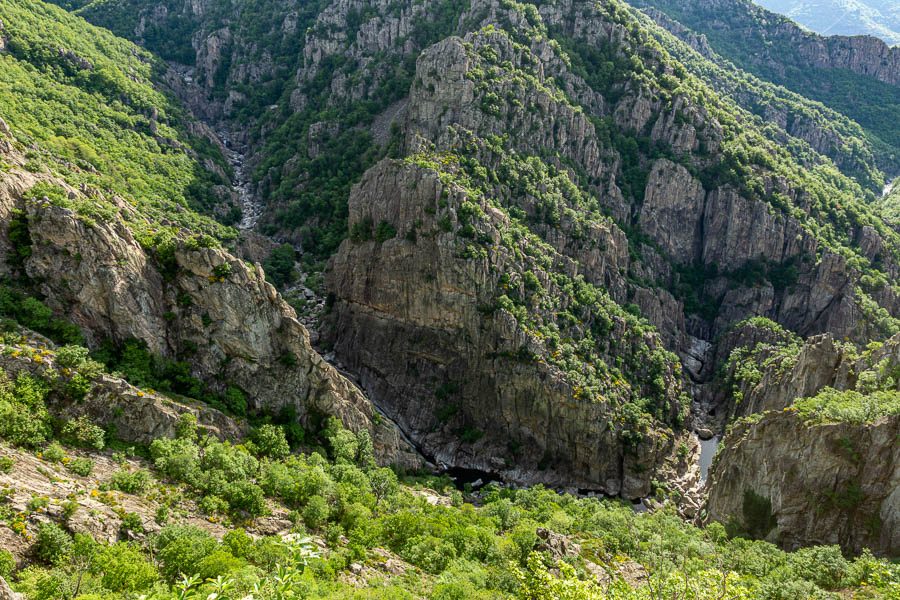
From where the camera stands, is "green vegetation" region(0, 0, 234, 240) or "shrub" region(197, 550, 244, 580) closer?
"shrub" region(197, 550, 244, 580)

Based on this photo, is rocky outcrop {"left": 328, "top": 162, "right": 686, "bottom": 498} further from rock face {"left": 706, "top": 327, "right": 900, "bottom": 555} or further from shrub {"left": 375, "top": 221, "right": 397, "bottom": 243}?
rock face {"left": 706, "top": 327, "right": 900, "bottom": 555}

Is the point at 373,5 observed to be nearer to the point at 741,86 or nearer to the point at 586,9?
the point at 586,9

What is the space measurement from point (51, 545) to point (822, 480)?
194 feet

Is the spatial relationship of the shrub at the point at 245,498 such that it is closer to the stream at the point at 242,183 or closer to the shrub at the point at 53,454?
the shrub at the point at 53,454

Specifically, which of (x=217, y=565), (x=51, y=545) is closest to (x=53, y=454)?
(x=51, y=545)

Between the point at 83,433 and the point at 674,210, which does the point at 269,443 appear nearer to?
the point at 83,433

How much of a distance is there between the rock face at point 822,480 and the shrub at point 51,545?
56897 mm

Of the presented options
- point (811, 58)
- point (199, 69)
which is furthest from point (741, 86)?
point (199, 69)

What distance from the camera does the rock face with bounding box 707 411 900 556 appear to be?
46.7 meters

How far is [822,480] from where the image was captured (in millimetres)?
50969

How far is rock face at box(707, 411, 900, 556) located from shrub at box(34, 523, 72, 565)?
56897mm

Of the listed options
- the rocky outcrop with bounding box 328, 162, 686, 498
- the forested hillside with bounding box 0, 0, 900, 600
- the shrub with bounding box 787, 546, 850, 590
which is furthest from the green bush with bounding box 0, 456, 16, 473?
the rocky outcrop with bounding box 328, 162, 686, 498

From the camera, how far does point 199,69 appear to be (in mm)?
164125

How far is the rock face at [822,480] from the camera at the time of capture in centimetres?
4666
